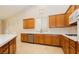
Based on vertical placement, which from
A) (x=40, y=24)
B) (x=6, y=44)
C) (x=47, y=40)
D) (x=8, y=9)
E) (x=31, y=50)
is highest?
(x=8, y=9)

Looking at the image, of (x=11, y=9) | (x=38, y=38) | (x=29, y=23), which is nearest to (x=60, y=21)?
(x=29, y=23)

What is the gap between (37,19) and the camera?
3.21m

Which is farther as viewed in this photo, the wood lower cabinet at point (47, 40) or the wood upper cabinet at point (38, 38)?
the wood lower cabinet at point (47, 40)

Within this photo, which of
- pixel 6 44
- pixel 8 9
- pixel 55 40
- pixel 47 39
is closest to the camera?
pixel 6 44

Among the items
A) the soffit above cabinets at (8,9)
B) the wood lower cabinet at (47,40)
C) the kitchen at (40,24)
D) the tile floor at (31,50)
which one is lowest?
the tile floor at (31,50)

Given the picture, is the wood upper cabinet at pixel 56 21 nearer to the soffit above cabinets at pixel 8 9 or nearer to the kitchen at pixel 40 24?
the kitchen at pixel 40 24

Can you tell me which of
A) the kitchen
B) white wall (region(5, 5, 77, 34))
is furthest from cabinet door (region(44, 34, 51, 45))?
white wall (region(5, 5, 77, 34))

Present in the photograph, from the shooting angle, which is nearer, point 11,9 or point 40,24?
point 11,9

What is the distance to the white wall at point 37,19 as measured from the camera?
9.43ft

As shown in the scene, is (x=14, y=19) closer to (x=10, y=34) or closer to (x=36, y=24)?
(x=10, y=34)

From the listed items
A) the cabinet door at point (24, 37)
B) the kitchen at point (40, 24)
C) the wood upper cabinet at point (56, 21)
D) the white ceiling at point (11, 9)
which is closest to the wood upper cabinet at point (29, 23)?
the kitchen at point (40, 24)

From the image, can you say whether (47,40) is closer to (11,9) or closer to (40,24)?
(40,24)

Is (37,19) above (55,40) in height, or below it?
above
